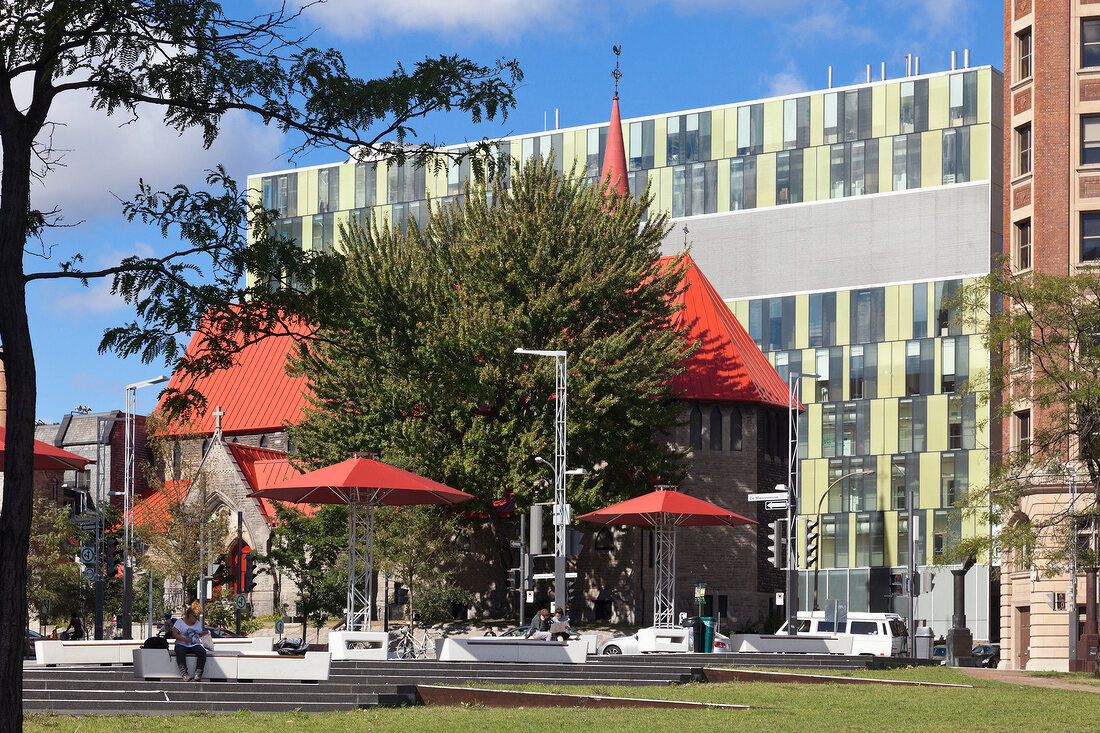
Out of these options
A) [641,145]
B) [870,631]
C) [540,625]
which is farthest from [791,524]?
[641,145]

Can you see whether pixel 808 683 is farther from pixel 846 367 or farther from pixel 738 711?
pixel 846 367

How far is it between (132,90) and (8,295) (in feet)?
8.69

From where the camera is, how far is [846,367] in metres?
80.9

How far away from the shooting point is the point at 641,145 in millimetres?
88500

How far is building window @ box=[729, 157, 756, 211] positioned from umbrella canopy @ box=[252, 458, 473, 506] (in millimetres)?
56865

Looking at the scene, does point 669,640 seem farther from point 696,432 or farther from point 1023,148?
point 1023,148

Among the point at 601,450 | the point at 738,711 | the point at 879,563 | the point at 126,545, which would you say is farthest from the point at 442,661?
the point at 879,563

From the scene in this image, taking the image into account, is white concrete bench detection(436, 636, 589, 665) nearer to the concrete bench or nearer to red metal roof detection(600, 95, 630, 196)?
the concrete bench

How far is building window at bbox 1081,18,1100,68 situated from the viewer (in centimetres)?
4981

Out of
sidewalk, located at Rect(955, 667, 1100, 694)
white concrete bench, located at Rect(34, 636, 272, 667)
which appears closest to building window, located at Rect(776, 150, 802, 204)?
sidewalk, located at Rect(955, 667, 1100, 694)

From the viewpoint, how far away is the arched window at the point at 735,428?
57344 millimetres

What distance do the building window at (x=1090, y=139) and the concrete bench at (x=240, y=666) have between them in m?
36.1

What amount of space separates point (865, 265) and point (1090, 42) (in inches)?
1244

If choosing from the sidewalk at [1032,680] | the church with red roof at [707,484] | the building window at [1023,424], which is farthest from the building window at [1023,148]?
the sidewalk at [1032,680]
